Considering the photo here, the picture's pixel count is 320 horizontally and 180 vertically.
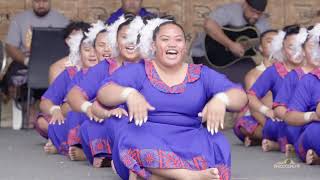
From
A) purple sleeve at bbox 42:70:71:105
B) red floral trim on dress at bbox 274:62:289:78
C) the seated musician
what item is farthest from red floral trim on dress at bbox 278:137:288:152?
the seated musician

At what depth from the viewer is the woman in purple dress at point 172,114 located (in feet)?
12.9

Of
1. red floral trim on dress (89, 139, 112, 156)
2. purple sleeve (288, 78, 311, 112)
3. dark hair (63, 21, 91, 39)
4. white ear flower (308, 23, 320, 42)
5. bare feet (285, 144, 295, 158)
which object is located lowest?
bare feet (285, 144, 295, 158)

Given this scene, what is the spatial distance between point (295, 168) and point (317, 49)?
0.68m

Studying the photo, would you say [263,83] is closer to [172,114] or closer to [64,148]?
[64,148]

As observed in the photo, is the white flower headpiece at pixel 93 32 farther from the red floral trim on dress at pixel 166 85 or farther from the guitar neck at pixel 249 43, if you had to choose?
the guitar neck at pixel 249 43

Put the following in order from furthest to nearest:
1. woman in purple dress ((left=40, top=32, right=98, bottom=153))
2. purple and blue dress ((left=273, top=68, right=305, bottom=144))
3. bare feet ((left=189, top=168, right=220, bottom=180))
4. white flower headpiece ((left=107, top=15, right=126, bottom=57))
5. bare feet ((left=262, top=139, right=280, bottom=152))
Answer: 1. bare feet ((left=262, top=139, right=280, bottom=152))
2. woman in purple dress ((left=40, top=32, right=98, bottom=153))
3. purple and blue dress ((left=273, top=68, right=305, bottom=144))
4. white flower headpiece ((left=107, top=15, right=126, bottom=57))
5. bare feet ((left=189, top=168, right=220, bottom=180))

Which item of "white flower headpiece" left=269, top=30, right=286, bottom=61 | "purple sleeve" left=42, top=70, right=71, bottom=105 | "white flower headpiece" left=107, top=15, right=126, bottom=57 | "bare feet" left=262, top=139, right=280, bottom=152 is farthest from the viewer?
"white flower headpiece" left=269, top=30, right=286, bottom=61

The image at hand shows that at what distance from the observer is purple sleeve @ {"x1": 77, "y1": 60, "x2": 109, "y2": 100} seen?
4.95 meters

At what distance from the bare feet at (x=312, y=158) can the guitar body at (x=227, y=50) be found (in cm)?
247

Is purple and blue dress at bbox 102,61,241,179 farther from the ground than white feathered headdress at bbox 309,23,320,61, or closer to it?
closer to it

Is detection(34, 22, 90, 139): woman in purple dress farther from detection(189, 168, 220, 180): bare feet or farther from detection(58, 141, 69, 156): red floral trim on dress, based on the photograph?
detection(189, 168, 220, 180): bare feet

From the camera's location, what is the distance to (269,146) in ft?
19.5

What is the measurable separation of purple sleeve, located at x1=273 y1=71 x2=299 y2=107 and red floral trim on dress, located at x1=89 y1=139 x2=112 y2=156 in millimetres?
1175

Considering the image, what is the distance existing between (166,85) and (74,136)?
1.41 meters
